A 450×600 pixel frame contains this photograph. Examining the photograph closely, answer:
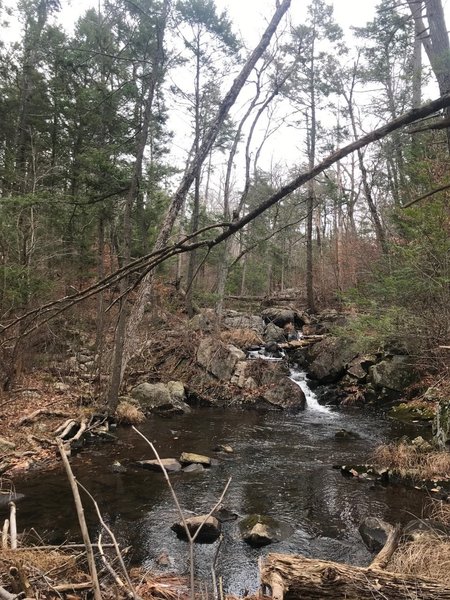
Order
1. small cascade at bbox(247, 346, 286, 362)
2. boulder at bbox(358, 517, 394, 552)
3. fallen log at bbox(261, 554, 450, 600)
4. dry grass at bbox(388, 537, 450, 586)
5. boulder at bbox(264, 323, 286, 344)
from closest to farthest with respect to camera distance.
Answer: fallen log at bbox(261, 554, 450, 600) → dry grass at bbox(388, 537, 450, 586) → boulder at bbox(358, 517, 394, 552) → small cascade at bbox(247, 346, 286, 362) → boulder at bbox(264, 323, 286, 344)

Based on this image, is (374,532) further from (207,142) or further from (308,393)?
(308,393)

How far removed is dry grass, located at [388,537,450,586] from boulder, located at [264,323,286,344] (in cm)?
1482

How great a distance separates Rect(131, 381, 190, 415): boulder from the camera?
13242 millimetres

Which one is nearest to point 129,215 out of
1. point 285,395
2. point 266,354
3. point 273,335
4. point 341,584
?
point 285,395

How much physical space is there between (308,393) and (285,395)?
119 centimetres

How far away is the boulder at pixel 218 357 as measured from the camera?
16.1 meters

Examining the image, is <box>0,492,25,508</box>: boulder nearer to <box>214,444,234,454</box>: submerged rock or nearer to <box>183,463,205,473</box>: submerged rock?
<box>183,463,205,473</box>: submerged rock

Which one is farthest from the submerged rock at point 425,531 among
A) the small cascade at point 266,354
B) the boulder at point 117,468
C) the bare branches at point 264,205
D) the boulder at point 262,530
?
A: the small cascade at point 266,354

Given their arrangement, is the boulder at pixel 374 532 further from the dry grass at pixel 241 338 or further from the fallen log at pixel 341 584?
the dry grass at pixel 241 338

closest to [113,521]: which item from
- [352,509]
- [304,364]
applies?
[352,509]

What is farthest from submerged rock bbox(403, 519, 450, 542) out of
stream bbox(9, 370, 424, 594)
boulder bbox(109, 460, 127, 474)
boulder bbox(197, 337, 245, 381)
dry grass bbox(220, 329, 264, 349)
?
dry grass bbox(220, 329, 264, 349)

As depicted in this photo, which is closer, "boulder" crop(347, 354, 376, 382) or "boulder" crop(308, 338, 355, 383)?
"boulder" crop(347, 354, 376, 382)

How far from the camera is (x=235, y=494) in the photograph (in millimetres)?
7484

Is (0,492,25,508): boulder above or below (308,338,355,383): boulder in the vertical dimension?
below
